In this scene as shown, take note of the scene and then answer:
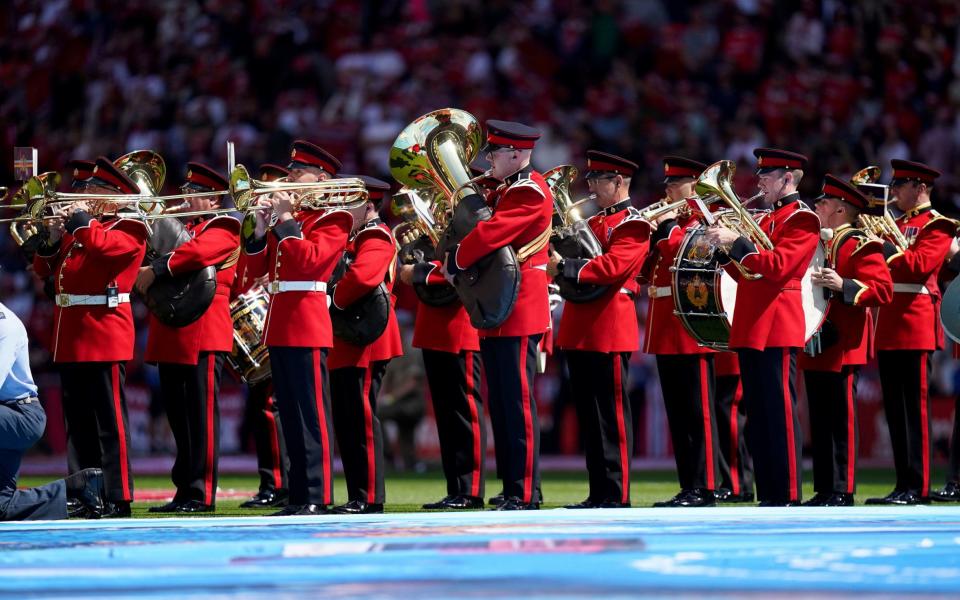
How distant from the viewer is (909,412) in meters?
9.47

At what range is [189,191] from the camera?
957 centimetres

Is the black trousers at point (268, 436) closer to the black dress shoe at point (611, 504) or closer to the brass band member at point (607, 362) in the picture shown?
the brass band member at point (607, 362)

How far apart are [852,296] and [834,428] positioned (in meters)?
0.79

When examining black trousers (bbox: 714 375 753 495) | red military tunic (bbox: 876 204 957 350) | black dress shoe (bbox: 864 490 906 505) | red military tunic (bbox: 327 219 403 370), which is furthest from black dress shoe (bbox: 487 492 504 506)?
red military tunic (bbox: 876 204 957 350)

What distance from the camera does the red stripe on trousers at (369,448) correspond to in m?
8.69

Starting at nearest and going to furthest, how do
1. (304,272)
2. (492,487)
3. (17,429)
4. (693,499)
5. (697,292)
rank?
1. (17,429)
2. (304,272)
3. (697,292)
4. (693,499)
5. (492,487)

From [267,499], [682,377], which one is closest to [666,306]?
[682,377]

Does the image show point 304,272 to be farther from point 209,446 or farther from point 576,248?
point 209,446

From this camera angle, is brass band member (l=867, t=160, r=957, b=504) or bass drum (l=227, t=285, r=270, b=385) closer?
brass band member (l=867, t=160, r=957, b=504)

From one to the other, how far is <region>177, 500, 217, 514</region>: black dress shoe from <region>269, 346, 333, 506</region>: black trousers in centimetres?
114

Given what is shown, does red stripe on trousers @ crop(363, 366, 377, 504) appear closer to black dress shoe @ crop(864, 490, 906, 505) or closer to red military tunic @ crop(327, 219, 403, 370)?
red military tunic @ crop(327, 219, 403, 370)

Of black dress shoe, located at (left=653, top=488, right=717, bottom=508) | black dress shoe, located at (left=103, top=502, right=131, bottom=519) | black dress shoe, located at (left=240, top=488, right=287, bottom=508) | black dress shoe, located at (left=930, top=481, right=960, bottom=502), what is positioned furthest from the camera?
black dress shoe, located at (left=240, top=488, right=287, bottom=508)

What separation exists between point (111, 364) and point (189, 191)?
1278 mm

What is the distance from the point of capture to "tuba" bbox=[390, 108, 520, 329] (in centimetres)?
820
